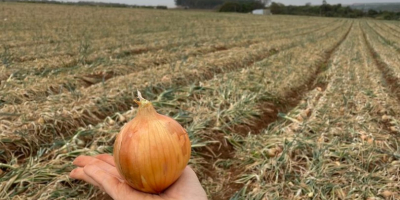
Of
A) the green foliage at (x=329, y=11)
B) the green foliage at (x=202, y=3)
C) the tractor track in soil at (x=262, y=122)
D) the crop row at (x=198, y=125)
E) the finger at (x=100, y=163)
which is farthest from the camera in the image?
the green foliage at (x=202, y=3)

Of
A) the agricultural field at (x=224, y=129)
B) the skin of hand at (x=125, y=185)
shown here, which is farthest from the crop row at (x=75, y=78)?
the skin of hand at (x=125, y=185)

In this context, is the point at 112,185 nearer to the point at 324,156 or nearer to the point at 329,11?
the point at 324,156

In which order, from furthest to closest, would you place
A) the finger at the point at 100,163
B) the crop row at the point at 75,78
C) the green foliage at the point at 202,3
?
1. the green foliage at the point at 202,3
2. the crop row at the point at 75,78
3. the finger at the point at 100,163

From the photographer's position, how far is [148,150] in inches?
49.9

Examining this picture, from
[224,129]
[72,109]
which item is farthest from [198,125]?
[72,109]

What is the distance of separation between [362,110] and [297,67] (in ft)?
11.7

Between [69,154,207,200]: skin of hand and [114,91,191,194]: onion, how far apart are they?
5 cm

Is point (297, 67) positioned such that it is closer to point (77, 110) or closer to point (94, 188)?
point (77, 110)

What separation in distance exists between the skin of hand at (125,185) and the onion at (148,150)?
5cm

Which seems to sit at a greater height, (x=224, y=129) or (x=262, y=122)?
(x=224, y=129)

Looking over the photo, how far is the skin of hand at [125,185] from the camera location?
1392mm

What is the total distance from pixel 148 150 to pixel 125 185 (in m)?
0.28

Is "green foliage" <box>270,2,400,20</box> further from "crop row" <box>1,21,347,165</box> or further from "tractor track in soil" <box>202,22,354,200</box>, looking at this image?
"crop row" <box>1,21,347,165</box>

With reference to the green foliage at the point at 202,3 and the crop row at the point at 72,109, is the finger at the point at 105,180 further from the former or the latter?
the green foliage at the point at 202,3
